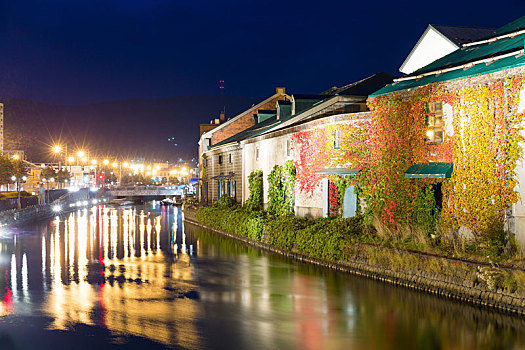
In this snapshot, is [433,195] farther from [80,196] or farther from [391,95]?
[80,196]

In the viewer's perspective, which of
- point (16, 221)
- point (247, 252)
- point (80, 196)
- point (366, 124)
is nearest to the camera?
point (366, 124)

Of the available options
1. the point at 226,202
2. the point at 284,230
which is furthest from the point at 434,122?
the point at 226,202

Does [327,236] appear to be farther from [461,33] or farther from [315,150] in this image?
[461,33]

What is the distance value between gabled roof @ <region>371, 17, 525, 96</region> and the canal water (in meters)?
8.36

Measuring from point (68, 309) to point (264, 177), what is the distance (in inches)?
1000

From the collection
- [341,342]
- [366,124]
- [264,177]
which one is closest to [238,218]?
[264,177]

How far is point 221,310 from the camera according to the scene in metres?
16.0

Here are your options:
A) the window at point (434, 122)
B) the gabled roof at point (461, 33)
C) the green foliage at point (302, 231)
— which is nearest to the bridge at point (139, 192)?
the green foliage at point (302, 231)

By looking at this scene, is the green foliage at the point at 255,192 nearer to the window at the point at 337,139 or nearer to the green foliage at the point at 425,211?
the window at the point at 337,139

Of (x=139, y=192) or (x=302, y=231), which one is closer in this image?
(x=302, y=231)

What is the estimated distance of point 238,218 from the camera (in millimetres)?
37594

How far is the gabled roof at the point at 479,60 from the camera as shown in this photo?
63.6ft

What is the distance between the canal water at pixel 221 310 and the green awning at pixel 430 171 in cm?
474

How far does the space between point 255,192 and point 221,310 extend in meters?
25.2
